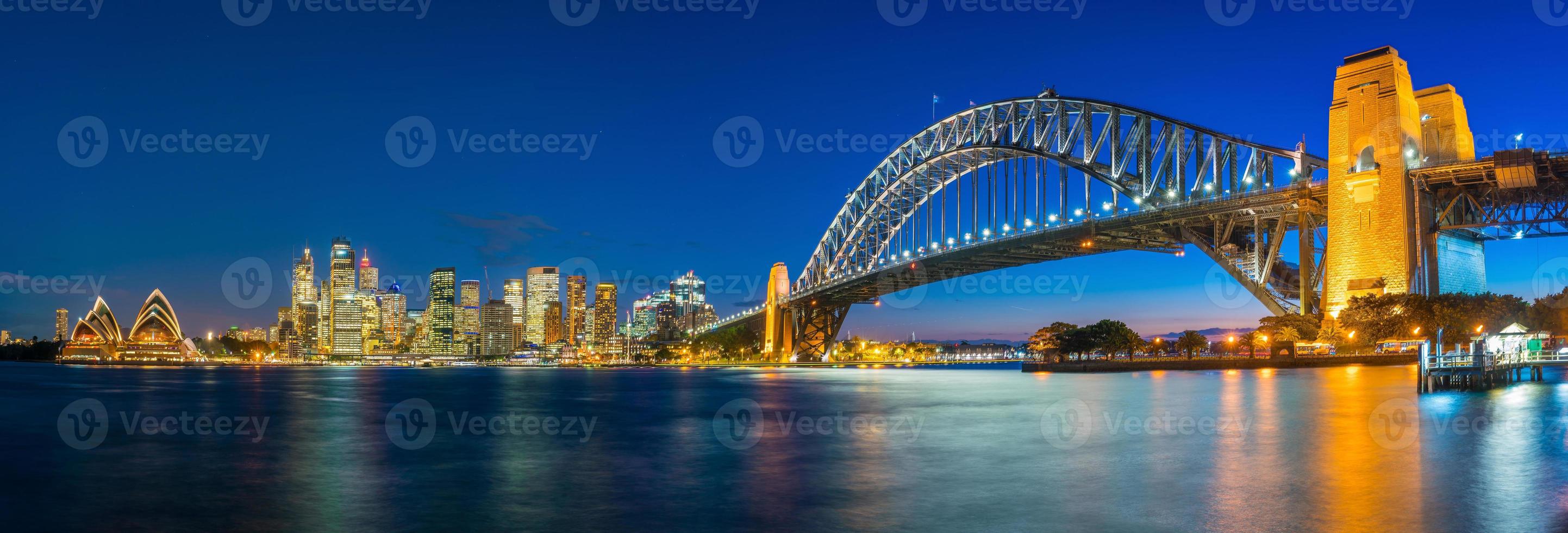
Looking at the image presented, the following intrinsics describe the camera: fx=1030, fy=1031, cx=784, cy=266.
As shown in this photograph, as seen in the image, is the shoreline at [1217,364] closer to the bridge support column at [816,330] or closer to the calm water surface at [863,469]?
the calm water surface at [863,469]

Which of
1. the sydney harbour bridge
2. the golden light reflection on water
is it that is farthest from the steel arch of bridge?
the golden light reflection on water

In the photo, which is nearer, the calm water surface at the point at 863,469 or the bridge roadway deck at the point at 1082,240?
the calm water surface at the point at 863,469

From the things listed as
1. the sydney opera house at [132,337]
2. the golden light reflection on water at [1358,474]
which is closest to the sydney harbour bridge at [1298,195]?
the golden light reflection on water at [1358,474]

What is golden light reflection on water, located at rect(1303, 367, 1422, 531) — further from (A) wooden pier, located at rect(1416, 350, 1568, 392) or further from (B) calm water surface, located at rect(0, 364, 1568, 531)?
(A) wooden pier, located at rect(1416, 350, 1568, 392)

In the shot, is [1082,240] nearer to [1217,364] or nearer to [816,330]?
[1217,364]

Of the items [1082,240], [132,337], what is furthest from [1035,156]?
[132,337]

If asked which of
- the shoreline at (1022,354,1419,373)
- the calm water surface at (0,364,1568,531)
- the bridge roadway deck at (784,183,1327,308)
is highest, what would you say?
the bridge roadway deck at (784,183,1327,308)
